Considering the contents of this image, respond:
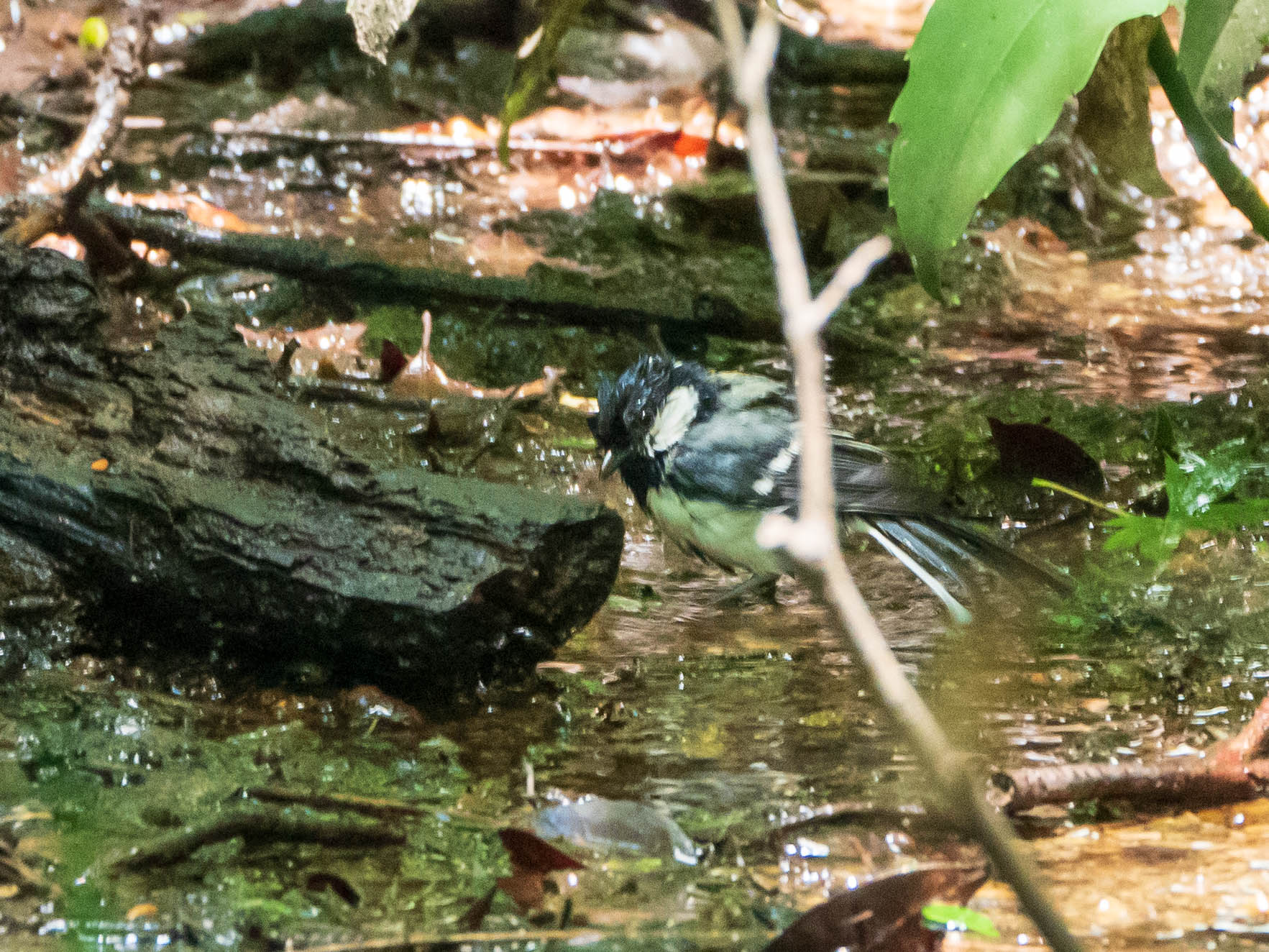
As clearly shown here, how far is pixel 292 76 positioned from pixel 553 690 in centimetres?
596

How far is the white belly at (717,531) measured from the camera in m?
3.25

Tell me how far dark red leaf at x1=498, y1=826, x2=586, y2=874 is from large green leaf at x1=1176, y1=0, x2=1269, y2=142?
2161mm

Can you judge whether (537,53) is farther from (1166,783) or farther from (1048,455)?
(1166,783)

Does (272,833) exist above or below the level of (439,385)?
below

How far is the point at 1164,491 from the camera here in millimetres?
3629

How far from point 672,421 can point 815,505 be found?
8.60ft

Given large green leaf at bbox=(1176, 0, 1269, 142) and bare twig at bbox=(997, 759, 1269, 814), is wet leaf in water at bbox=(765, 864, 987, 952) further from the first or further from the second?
large green leaf at bbox=(1176, 0, 1269, 142)

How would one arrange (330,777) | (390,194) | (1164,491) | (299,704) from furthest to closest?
(390,194) < (1164,491) < (299,704) < (330,777)

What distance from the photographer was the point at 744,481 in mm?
3256

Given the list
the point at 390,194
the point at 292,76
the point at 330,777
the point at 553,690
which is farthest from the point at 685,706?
the point at 292,76

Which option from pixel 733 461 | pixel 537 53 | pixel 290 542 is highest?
pixel 537 53

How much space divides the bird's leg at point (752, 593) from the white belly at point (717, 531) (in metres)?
0.03

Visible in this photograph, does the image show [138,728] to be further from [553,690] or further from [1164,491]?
[1164,491]

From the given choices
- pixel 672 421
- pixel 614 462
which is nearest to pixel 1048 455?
pixel 672 421
